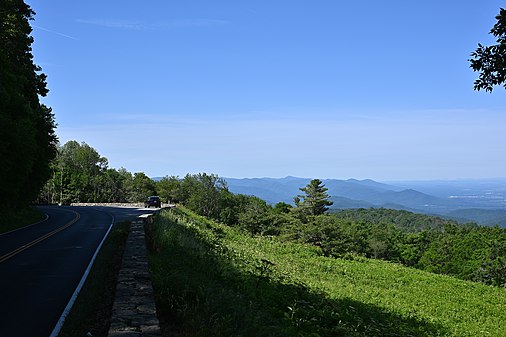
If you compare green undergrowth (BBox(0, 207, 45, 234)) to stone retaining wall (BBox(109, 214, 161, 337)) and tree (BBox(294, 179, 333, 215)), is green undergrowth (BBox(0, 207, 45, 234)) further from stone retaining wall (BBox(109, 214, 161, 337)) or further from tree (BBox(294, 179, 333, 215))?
tree (BBox(294, 179, 333, 215))

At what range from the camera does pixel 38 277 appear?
1127 centimetres

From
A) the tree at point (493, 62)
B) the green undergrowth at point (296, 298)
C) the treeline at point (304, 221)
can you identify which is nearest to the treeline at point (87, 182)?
the treeline at point (304, 221)

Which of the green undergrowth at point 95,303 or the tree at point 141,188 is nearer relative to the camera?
the green undergrowth at point 95,303

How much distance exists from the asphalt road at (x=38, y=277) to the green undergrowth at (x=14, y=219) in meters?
5.65

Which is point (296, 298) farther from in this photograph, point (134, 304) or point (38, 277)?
point (38, 277)

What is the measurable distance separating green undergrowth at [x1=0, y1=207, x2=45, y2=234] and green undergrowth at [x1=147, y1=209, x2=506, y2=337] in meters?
11.9

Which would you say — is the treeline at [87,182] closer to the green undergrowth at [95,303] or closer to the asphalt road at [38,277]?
the asphalt road at [38,277]

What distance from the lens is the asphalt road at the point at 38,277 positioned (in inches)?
302

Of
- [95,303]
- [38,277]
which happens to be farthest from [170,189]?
[95,303]

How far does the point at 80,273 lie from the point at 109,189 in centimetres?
10211

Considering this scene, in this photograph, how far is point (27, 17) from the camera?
3052cm

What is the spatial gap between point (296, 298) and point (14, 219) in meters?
24.0

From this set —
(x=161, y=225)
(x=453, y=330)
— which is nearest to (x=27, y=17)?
(x=161, y=225)

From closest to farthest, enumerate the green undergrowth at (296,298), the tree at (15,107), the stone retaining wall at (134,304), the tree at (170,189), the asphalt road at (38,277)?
the stone retaining wall at (134,304) → the green undergrowth at (296,298) → the asphalt road at (38,277) → the tree at (15,107) → the tree at (170,189)
